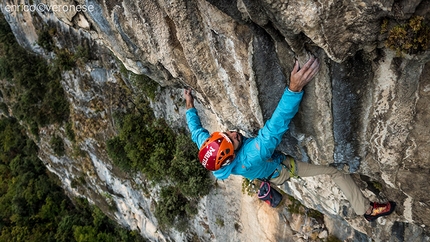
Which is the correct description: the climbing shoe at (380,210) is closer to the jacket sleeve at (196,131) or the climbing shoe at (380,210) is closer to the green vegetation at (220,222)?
the jacket sleeve at (196,131)

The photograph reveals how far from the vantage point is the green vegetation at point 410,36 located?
241 cm

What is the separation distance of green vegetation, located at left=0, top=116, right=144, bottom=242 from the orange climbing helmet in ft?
44.4

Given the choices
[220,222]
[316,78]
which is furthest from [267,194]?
[220,222]

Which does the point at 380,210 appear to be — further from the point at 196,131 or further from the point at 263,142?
the point at 196,131

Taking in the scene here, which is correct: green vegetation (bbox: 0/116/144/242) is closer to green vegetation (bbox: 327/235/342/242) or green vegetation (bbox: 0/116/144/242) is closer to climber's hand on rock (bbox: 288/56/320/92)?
green vegetation (bbox: 327/235/342/242)

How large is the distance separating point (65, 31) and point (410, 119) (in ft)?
41.5

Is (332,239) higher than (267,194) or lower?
lower

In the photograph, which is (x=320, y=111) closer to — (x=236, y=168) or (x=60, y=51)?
(x=236, y=168)

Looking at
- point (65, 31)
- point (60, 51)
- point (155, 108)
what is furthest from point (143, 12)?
point (60, 51)

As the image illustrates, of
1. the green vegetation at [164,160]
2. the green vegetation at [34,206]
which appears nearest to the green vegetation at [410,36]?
the green vegetation at [164,160]

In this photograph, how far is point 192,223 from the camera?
34.8 feet

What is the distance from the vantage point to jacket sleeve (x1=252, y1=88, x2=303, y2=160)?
3529mm

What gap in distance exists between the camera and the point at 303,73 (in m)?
3.26

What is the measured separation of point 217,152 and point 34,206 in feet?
66.9
